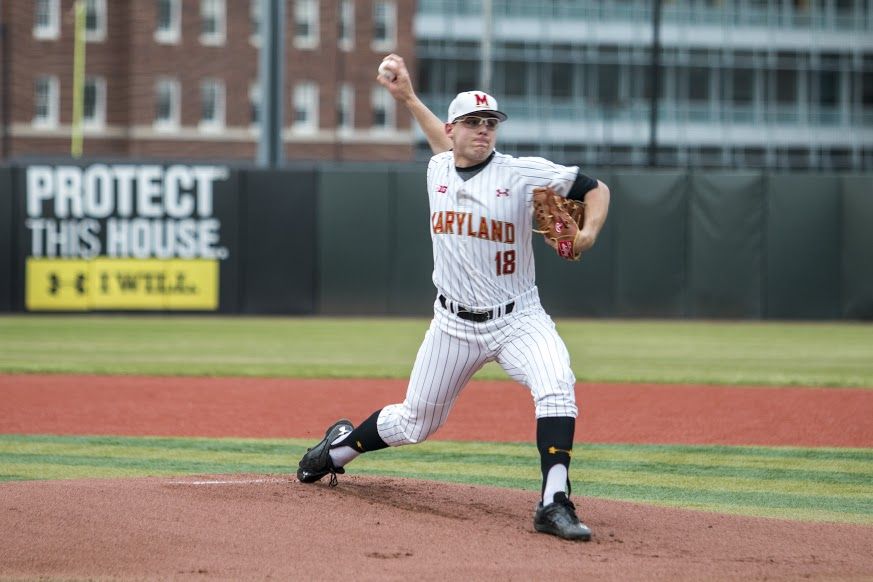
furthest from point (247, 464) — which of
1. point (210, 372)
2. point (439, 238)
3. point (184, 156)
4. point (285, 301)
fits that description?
point (184, 156)

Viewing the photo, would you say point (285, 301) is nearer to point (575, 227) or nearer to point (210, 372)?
point (210, 372)

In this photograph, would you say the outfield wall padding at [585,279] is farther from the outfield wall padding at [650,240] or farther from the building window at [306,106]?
the building window at [306,106]

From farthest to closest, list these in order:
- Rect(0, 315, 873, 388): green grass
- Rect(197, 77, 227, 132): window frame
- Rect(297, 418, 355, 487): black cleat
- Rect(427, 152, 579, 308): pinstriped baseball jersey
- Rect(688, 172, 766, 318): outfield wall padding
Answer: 1. Rect(197, 77, 227, 132): window frame
2. Rect(688, 172, 766, 318): outfield wall padding
3. Rect(0, 315, 873, 388): green grass
4. Rect(297, 418, 355, 487): black cleat
5. Rect(427, 152, 579, 308): pinstriped baseball jersey

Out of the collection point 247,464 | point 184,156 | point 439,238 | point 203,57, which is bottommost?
point 247,464

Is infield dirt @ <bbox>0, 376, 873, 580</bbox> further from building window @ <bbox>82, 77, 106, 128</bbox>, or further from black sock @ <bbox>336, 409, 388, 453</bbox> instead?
building window @ <bbox>82, 77, 106, 128</bbox>

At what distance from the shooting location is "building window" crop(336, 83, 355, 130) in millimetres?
50688

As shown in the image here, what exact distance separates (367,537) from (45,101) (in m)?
46.7

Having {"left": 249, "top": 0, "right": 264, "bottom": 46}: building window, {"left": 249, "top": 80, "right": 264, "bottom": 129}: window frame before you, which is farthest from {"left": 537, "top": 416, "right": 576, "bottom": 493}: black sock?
{"left": 249, "top": 0, "right": 264, "bottom": 46}: building window

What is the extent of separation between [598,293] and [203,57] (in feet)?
102

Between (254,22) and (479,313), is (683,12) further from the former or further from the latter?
(479,313)

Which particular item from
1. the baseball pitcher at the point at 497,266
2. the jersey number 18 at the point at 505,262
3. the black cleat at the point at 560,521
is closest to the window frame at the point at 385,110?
the baseball pitcher at the point at 497,266

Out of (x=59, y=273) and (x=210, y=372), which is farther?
(x=59, y=273)

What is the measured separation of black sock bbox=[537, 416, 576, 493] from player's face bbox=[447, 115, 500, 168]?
1.24 meters

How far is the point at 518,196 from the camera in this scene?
568 cm
